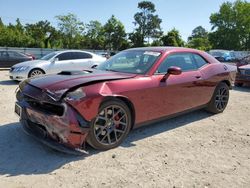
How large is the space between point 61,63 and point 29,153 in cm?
799

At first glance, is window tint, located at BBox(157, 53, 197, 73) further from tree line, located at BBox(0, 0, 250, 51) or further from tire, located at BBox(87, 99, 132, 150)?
tree line, located at BBox(0, 0, 250, 51)

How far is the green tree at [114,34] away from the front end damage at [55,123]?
164 ft

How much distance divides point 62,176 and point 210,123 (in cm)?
344

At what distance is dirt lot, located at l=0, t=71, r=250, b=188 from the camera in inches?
139

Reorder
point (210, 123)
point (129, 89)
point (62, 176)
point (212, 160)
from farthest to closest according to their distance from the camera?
1. point (210, 123)
2. point (129, 89)
3. point (212, 160)
4. point (62, 176)

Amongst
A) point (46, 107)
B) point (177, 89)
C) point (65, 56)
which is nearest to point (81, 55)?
point (65, 56)

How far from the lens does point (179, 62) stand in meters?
5.66

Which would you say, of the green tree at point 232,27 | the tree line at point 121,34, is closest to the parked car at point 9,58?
the tree line at point 121,34

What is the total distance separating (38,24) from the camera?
186ft

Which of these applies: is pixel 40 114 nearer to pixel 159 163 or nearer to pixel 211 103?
pixel 159 163

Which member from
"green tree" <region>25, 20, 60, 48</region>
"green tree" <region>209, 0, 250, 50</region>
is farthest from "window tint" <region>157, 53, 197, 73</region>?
"green tree" <region>209, 0, 250, 50</region>

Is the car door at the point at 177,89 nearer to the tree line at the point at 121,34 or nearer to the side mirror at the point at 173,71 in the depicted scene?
the side mirror at the point at 173,71

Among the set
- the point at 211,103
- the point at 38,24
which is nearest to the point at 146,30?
the point at 38,24

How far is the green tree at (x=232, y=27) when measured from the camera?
2800 inches
